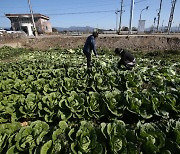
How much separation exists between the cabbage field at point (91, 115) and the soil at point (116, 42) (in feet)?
39.5

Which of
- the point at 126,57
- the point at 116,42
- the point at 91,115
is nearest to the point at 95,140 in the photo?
the point at 91,115

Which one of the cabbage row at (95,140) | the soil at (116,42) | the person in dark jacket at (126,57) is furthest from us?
the soil at (116,42)

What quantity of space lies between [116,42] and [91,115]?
648 inches

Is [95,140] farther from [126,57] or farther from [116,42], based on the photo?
[116,42]

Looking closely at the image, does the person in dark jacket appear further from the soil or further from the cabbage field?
the soil

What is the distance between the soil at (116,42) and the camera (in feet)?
57.4

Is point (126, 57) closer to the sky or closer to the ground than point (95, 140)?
closer to the sky

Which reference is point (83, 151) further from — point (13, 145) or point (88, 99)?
point (88, 99)

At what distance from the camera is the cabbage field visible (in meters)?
2.62

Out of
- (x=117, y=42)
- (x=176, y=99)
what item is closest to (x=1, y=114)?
(x=176, y=99)

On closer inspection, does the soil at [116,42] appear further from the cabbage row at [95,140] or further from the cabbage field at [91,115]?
the cabbage row at [95,140]

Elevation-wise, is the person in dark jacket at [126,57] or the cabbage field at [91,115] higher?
the person in dark jacket at [126,57]

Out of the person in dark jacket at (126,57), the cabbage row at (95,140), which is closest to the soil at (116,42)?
the person in dark jacket at (126,57)

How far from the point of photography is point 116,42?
19.5 m
